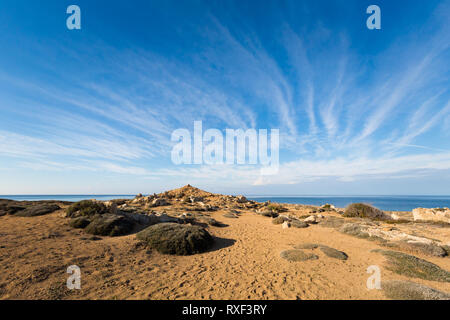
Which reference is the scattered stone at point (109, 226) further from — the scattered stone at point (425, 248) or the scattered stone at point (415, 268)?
the scattered stone at point (425, 248)

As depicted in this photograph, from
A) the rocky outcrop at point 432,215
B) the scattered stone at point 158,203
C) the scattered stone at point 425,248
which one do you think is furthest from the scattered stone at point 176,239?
the rocky outcrop at point 432,215

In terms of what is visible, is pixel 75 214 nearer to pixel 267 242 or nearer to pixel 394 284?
pixel 267 242

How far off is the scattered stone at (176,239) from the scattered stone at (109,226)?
1.95 metres

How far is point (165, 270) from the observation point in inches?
294

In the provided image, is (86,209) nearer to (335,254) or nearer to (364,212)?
(335,254)

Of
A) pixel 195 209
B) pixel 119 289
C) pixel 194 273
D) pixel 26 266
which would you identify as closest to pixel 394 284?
pixel 194 273

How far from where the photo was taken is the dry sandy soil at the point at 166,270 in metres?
5.62

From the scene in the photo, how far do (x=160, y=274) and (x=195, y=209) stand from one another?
17775 mm

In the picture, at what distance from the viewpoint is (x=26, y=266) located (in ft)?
21.5

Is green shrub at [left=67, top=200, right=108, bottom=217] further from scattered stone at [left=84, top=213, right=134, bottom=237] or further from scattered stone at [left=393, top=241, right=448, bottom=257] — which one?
scattered stone at [left=393, top=241, right=448, bottom=257]

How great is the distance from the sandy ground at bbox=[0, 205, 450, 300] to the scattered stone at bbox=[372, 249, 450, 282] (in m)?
0.47

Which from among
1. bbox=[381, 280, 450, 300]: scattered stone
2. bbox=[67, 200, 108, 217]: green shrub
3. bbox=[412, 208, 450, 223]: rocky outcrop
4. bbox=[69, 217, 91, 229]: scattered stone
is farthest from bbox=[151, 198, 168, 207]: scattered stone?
bbox=[412, 208, 450, 223]: rocky outcrop

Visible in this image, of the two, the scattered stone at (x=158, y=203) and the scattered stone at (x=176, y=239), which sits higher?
the scattered stone at (x=176, y=239)

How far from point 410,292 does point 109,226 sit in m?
14.8
